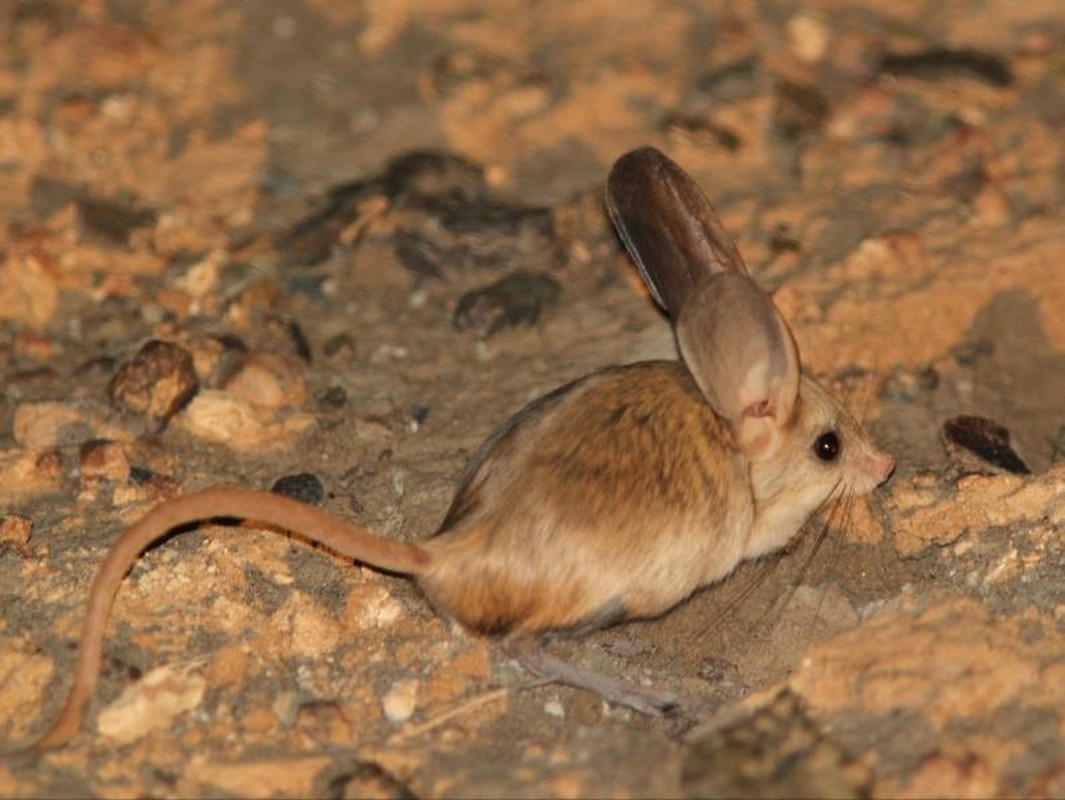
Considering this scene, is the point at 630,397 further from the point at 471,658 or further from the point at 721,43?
the point at 721,43

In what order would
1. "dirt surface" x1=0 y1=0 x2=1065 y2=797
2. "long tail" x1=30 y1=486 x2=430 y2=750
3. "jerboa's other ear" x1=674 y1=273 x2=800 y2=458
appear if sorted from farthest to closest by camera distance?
"jerboa's other ear" x1=674 y1=273 x2=800 y2=458, "dirt surface" x1=0 y1=0 x2=1065 y2=797, "long tail" x1=30 y1=486 x2=430 y2=750

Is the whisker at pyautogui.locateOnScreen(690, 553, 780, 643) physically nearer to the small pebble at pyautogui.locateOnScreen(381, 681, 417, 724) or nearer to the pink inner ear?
the pink inner ear

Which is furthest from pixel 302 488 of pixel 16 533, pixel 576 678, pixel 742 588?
pixel 742 588

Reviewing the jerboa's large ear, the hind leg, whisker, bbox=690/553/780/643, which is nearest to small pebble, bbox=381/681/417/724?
the hind leg

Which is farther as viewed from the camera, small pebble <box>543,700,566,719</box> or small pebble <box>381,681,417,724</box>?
small pebble <box>543,700,566,719</box>

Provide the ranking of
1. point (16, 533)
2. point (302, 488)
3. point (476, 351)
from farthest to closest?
point (476, 351), point (302, 488), point (16, 533)

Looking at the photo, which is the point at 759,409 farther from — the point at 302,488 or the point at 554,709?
the point at 302,488
